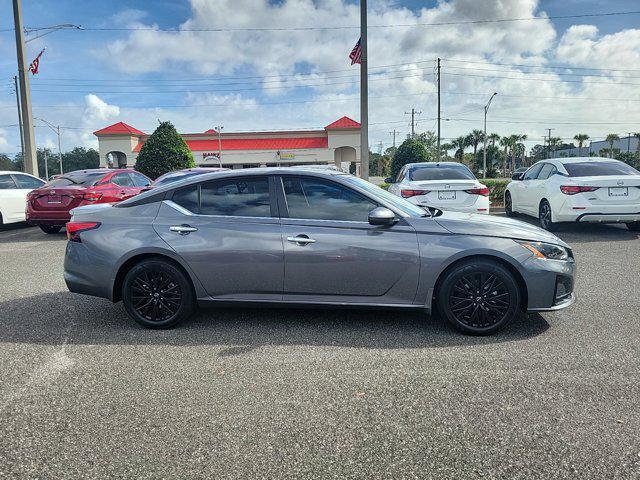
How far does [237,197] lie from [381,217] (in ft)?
4.59

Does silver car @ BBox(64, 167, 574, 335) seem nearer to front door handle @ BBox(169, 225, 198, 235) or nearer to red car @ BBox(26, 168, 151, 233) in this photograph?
front door handle @ BBox(169, 225, 198, 235)

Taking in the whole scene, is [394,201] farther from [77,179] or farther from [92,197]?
[77,179]

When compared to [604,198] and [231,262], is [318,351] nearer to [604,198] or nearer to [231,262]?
[231,262]

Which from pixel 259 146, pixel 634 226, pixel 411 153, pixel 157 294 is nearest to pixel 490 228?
pixel 157 294

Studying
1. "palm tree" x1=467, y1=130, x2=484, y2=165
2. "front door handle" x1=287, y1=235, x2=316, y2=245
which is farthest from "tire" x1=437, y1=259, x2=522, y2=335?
"palm tree" x1=467, y1=130, x2=484, y2=165

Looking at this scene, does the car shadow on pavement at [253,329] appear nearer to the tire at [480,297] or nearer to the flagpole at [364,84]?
the tire at [480,297]

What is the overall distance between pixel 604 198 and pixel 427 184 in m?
3.31

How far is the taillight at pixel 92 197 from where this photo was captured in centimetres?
1090

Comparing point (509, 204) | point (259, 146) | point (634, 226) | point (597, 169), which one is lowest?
point (634, 226)

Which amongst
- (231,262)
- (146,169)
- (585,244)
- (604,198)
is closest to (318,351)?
(231,262)

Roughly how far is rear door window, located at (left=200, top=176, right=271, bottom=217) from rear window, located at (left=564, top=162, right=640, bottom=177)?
7.58m

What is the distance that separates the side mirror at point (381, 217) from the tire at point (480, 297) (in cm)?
70

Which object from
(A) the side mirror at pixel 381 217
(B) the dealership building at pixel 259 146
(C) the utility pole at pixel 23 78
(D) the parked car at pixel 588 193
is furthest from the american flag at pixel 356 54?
(B) the dealership building at pixel 259 146

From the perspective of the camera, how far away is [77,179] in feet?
37.4
